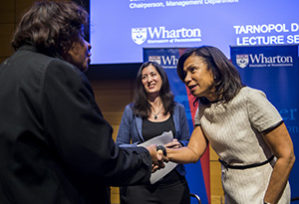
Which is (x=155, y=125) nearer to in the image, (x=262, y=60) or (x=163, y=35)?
(x=262, y=60)

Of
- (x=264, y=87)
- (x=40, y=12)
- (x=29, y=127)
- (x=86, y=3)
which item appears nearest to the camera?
(x=29, y=127)

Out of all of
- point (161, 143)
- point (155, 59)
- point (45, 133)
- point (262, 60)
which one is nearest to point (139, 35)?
point (155, 59)

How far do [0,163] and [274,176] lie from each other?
1159 mm

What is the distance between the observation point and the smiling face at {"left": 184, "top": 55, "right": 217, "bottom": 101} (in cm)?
152

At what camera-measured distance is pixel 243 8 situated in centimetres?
331

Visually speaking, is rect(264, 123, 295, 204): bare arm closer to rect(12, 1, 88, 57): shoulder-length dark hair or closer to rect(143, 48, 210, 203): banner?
rect(12, 1, 88, 57): shoulder-length dark hair

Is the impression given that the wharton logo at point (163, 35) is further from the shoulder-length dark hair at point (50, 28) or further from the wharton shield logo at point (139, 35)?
the shoulder-length dark hair at point (50, 28)

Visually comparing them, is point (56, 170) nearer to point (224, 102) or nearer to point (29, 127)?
point (29, 127)

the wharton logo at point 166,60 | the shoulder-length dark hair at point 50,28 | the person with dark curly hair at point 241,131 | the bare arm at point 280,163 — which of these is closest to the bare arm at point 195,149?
the person with dark curly hair at point 241,131

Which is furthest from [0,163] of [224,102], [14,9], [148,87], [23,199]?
[14,9]

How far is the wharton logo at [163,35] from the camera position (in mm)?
3416

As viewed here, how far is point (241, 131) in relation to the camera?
1403mm

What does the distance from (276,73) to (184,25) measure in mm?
1258

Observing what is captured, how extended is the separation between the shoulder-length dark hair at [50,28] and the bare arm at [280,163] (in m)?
1.00
